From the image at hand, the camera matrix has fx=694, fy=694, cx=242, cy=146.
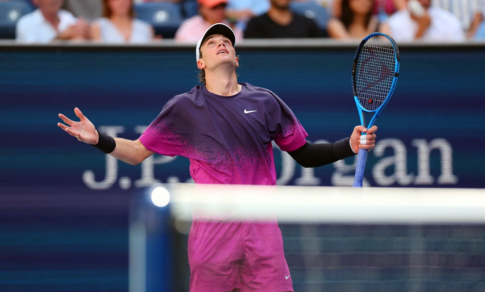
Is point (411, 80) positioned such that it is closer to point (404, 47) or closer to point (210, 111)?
point (404, 47)

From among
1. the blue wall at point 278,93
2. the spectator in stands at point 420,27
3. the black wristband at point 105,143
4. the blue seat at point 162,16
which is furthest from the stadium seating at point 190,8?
the black wristband at point 105,143

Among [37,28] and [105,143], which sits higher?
[37,28]

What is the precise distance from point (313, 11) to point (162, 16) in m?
1.37

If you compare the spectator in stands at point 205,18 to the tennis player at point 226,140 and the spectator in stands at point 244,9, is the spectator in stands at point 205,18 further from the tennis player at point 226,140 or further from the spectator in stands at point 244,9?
the tennis player at point 226,140

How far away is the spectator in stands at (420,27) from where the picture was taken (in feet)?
18.7

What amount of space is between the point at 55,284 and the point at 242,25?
285 cm

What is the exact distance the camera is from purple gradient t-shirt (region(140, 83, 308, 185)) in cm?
321

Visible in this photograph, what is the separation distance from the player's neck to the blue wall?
151 centimetres

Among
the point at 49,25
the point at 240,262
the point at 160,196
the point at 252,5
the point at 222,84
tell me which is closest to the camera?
the point at 160,196

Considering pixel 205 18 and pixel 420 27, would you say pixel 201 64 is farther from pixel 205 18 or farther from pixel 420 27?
pixel 420 27

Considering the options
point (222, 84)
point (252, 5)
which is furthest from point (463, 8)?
point (222, 84)

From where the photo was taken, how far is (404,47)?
4879 mm

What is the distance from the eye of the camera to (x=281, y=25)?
5465 mm

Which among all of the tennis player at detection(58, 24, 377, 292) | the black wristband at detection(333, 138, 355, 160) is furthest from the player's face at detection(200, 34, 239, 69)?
the black wristband at detection(333, 138, 355, 160)
